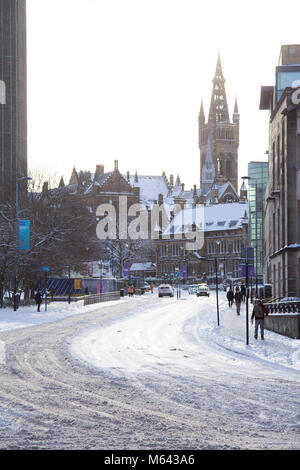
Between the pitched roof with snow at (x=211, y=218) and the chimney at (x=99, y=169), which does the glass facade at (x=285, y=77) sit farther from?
the chimney at (x=99, y=169)

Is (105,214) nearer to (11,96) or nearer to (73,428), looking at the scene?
(11,96)

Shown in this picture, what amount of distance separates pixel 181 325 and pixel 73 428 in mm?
24776

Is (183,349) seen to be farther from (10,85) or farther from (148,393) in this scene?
(10,85)

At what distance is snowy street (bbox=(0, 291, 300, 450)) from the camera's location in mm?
9273

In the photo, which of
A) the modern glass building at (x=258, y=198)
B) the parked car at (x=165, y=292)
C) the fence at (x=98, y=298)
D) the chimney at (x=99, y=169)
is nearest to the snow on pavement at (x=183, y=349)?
the fence at (x=98, y=298)

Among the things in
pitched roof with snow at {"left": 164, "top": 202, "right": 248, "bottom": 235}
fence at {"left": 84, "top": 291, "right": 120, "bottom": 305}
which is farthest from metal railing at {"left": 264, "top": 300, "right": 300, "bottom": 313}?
pitched roof with snow at {"left": 164, "top": 202, "right": 248, "bottom": 235}

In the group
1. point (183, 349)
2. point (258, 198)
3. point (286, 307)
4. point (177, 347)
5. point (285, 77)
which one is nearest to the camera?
point (183, 349)

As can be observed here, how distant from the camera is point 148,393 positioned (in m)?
13.2

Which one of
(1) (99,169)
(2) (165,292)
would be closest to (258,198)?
(2) (165,292)

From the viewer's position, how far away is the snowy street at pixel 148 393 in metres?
9.27

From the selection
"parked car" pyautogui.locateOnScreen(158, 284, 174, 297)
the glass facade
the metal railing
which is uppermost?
the glass facade

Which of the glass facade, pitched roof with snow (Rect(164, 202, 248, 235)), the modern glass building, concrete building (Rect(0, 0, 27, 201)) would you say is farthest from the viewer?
pitched roof with snow (Rect(164, 202, 248, 235))

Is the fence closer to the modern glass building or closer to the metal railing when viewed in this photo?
the modern glass building
